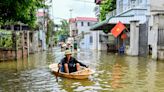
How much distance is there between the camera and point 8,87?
1420 cm

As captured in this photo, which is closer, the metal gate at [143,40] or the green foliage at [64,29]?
the metal gate at [143,40]

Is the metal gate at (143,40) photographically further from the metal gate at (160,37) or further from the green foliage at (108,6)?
the green foliage at (108,6)

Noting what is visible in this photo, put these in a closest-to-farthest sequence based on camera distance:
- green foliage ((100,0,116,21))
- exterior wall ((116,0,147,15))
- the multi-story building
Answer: exterior wall ((116,0,147,15)) → green foliage ((100,0,116,21)) → the multi-story building

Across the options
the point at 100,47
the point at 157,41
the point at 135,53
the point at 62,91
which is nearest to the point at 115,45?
the point at 100,47

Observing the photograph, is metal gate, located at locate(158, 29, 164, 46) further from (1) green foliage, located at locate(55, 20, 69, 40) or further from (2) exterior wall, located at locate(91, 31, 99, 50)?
(1) green foliage, located at locate(55, 20, 69, 40)

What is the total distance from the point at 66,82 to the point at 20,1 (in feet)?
13.9

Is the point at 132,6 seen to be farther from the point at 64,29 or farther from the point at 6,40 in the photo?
the point at 64,29

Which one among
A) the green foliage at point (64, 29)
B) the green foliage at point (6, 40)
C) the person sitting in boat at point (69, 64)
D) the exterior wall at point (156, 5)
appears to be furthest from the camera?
the green foliage at point (64, 29)

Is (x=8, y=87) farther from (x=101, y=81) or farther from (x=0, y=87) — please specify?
(x=101, y=81)

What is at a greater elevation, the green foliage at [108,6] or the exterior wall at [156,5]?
the green foliage at [108,6]

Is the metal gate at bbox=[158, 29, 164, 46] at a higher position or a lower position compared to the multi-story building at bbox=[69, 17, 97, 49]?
lower

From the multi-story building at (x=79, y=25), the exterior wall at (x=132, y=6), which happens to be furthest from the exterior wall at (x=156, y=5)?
the multi-story building at (x=79, y=25)

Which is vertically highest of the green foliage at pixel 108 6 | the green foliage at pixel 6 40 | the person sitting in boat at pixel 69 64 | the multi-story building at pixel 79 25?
the green foliage at pixel 108 6

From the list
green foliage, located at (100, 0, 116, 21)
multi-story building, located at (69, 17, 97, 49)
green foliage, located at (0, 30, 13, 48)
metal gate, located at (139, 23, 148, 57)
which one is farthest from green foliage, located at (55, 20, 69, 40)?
green foliage, located at (0, 30, 13, 48)
